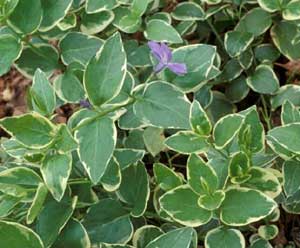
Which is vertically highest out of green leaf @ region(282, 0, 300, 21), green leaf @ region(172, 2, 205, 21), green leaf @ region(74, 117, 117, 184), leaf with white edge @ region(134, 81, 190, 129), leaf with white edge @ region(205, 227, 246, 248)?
green leaf @ region(74, 117, 117, 184)

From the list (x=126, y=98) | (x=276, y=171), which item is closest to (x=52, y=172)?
(x=126, y=98)

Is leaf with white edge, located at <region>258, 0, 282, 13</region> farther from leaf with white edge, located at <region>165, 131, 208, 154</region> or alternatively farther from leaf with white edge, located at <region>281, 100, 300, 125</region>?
leaf with white edge, located at <region>165, 131, 208, 154</region>

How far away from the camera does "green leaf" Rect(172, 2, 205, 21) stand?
6.16 ft

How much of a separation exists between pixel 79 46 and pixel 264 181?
59 cm

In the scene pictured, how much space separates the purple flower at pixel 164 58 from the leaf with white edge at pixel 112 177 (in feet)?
0.74

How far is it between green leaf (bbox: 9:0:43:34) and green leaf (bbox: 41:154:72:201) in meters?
0.37

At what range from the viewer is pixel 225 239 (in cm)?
143

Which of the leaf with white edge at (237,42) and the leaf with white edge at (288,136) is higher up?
the leaf with white edge at (288,136)

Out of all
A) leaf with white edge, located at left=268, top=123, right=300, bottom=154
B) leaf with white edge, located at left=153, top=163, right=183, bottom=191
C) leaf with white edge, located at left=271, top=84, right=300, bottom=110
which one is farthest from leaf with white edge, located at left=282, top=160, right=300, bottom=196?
leaf with white edge, located at left=271, top=84, right=300, bottom=110

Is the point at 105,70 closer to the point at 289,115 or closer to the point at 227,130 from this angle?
the point at 227,130

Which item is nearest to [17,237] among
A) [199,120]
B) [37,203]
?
[37,203]

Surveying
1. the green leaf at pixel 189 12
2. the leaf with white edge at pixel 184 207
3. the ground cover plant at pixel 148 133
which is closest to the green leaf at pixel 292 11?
the ground cover plant at pixel 148 133

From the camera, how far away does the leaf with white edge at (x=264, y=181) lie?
145cm

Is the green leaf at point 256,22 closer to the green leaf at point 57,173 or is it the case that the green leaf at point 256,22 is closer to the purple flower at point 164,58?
the purple flower at point 164,58
